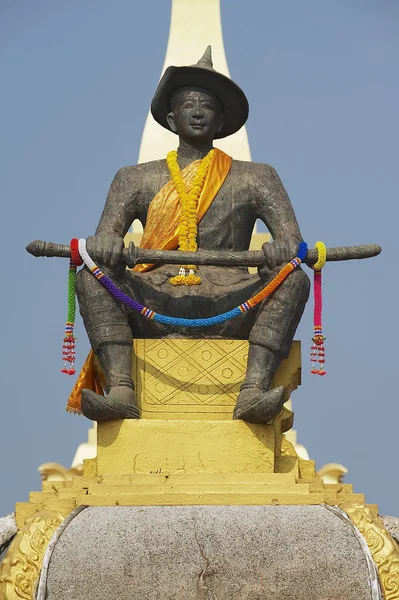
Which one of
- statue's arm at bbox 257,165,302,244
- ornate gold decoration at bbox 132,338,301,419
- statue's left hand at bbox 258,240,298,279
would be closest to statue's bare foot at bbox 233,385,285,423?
ornate gold decoration at bbox 132,338,301,419

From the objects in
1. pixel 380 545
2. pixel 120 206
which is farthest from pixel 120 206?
pixel 380 545

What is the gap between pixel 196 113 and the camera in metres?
15.2

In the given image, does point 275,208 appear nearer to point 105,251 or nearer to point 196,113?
point 196,113

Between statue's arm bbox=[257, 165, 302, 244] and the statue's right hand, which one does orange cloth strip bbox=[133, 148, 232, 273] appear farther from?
the statue's right hand

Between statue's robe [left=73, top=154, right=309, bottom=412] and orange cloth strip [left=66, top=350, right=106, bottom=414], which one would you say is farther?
orange cloth strip [left=66, top=350, right=106, bottom=414]

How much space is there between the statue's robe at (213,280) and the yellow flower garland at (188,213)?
7 cm

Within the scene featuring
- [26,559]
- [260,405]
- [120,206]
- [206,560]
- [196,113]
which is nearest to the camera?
[206,560]

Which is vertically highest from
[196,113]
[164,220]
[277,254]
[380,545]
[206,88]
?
[206,88]

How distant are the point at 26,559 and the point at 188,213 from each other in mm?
3529

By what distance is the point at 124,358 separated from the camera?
560 inches

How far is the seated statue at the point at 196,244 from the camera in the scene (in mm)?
14141

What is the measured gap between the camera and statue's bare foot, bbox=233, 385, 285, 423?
44.9 ft

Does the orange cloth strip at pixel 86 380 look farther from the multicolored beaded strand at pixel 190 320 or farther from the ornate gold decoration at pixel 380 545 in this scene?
the ornate gold decoration at pixel 380 545

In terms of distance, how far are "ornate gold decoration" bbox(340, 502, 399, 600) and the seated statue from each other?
3.54 ft
